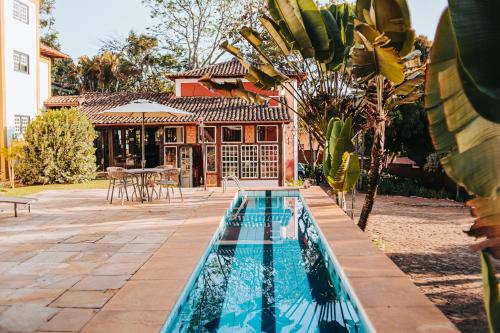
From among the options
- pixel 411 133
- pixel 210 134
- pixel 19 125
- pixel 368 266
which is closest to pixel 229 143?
pixel 210 134

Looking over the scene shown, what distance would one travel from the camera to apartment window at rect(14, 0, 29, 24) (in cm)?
2106

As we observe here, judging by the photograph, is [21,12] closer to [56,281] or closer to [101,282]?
[56,281]

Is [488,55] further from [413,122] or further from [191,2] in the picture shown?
[191,2]

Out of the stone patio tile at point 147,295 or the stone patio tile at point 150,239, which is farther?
the stone patio tile at point 150,239

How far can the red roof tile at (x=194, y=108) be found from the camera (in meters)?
20.7

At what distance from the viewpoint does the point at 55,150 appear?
750 inches

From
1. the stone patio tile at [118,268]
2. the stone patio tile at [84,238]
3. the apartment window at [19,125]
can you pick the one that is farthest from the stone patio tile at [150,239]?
the apartment window at [19,125]

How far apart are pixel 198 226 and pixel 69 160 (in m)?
13.1

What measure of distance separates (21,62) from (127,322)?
21.3 m

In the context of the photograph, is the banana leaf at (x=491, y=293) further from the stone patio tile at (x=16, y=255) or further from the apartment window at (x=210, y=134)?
→ the apartment window at (x=210, y=134)

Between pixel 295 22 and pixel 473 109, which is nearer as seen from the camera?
pixel 473 109

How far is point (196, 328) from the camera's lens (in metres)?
4.61

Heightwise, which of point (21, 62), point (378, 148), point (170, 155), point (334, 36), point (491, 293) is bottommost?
point (491, 293)

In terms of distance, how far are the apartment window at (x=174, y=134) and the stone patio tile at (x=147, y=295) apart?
649 inches
